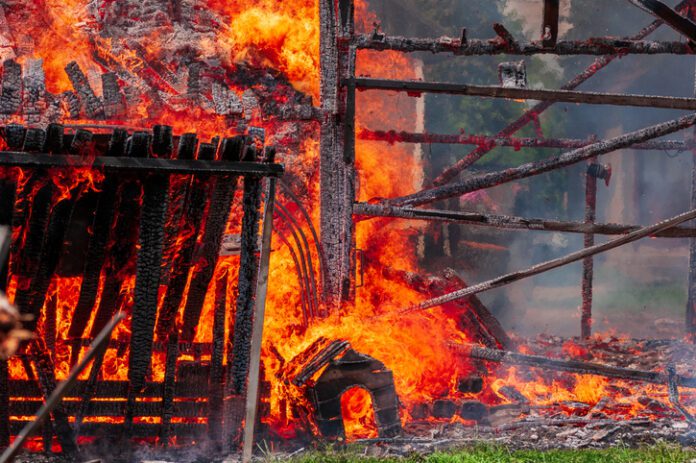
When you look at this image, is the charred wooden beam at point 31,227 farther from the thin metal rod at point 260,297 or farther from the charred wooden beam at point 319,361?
the charred wooden beam at point 319,361

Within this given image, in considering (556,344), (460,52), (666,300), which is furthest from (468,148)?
(460,52)

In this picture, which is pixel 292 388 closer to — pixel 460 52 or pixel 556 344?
pixel 460 52

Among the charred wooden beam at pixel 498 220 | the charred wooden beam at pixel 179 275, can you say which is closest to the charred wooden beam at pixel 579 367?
the charred wooden beam at pixel 498 220

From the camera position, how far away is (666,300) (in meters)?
18.9

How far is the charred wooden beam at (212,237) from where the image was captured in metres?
5.40

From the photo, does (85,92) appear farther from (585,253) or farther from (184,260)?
(585,253)

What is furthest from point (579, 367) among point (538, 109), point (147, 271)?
point (147, 271)

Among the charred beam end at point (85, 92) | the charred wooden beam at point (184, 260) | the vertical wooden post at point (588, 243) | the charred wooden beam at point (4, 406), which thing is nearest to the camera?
the charred wooden beam at point (184, 260)

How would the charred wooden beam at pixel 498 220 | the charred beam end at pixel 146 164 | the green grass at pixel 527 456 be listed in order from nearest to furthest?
the charred beam end at pixel 146 164 < the green grass at pixel 527 456 < the charred wooden beam at pixel 498 220

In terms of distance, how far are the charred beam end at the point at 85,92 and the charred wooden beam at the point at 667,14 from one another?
230 inches

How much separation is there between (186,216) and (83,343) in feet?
4.96

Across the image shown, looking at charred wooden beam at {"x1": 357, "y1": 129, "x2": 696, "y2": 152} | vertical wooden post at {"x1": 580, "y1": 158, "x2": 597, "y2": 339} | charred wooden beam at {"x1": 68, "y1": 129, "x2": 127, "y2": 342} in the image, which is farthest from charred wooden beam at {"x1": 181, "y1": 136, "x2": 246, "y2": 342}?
vertical wooden post at {"x1": 580, "y1": 158, "x2": 597, "y2": 339}

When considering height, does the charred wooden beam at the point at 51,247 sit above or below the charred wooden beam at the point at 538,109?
below

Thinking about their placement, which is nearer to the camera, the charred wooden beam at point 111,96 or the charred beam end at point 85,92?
the charred beam end at point 85,92
